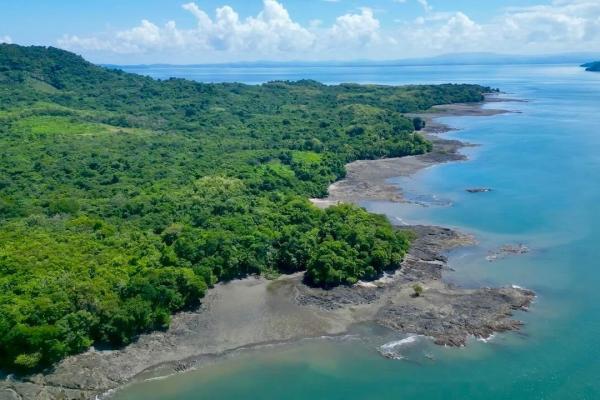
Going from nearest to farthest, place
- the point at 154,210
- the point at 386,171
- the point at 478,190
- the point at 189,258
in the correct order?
1. the point at 189,258
2. the point at 154,210
3. the point at 478,190
4. the point at 386,171

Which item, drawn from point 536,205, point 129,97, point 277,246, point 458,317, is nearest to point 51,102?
point 129,97

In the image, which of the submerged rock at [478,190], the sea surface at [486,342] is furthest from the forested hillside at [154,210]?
the submerged rock at [478,190]

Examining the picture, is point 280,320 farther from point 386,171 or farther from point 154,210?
point 386,171

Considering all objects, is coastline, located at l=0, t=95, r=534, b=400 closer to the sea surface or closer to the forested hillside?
the sea surface

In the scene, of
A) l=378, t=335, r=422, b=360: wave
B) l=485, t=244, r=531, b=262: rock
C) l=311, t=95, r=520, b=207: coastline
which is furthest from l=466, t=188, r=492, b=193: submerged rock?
l=378, t=335, r=422, b=360: wave

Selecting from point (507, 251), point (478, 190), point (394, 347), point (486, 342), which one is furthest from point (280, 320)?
point (478, 190)

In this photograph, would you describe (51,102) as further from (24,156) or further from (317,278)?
(317,278)
